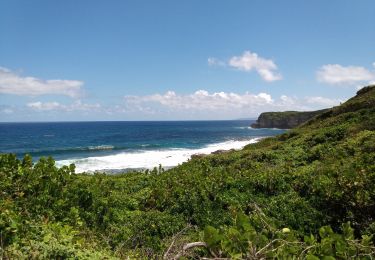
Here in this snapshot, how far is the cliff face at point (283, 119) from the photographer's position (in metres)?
108

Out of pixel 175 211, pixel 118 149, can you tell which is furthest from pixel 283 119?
pixel 175 211

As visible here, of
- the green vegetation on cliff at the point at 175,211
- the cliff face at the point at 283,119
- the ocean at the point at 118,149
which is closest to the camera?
the green vegetation on cliff at the point at 175,211

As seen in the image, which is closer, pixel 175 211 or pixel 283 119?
pixel 175 211

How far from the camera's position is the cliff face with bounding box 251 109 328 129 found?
10806cm

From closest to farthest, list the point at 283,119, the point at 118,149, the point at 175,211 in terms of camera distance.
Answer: the point at 175,211 < the point at 118,149 < the point at 283,119

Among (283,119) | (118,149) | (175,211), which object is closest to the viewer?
(175,211)

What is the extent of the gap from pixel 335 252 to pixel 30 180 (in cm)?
689

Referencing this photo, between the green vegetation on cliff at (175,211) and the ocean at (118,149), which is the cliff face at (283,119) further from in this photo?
the green vegetation on cliff at (175,211)

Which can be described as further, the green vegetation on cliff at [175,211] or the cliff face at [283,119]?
the cliff face at [283,119]

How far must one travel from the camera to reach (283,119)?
119812 millimetres

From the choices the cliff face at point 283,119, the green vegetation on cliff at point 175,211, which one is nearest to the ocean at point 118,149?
the cliff face at point 283,119

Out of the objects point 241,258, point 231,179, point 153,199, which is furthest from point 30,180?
point 241,258

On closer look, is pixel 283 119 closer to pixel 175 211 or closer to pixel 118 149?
pixel 118 149

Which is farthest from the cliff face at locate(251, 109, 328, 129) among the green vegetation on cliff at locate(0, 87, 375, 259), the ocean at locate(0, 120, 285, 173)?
the green vegetation on cliff at locate(0, 87, 375, 259)
